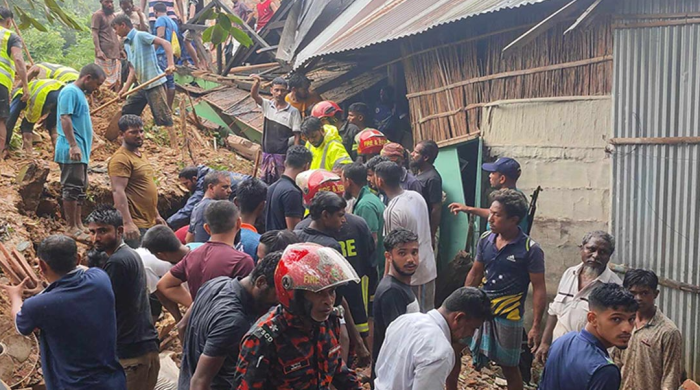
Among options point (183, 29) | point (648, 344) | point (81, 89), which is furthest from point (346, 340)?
point (183, 29)

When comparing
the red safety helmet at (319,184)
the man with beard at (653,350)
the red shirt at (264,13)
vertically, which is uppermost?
the red shirt at (264,13)

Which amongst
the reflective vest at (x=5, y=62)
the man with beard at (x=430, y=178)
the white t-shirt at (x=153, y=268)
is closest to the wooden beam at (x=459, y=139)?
the man with beard at (x=430, y=178)

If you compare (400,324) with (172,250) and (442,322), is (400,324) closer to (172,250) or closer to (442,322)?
(442,322)

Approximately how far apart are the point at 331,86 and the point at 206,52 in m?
5.06

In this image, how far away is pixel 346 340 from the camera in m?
4.87

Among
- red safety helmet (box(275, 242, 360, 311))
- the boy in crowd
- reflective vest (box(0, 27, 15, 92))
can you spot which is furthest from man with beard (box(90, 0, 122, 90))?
red safety helmet (box(275, 242, 360, 311))

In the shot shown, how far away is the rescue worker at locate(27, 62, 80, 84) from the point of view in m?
9.41

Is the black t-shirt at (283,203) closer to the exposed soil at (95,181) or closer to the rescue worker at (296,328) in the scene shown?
the exposed soil at (95,181)

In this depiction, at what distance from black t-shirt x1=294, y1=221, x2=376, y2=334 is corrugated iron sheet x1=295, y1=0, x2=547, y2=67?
3188 mm

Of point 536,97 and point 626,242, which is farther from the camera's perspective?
point 536,97

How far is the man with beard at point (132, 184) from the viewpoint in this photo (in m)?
6.76

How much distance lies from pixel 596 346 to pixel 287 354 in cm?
166

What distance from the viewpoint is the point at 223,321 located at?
3.54 metres

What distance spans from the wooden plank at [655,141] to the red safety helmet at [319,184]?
2867mm
